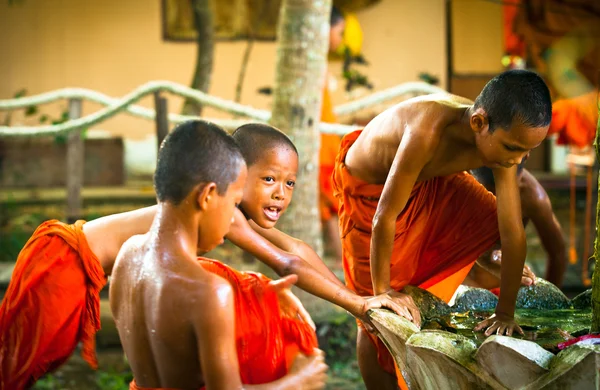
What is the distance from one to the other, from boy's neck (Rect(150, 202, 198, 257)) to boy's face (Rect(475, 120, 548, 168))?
1.33 meters

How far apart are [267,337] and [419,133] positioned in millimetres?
1138

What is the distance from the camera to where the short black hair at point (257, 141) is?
3.11 metres

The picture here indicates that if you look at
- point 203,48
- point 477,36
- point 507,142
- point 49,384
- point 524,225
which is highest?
point 477,36

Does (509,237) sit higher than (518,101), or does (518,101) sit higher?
(518,101)

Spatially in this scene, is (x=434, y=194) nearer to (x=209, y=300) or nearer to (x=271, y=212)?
(x=271, y=212)

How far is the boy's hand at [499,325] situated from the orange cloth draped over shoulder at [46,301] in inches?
59.6

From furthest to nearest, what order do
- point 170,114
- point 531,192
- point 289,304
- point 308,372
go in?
point 170,114
point 531,192
point 289,304
point 308,372

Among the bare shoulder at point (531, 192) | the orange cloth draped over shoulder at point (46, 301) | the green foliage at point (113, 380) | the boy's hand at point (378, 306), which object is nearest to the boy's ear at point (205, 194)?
the boy's hand at point (378, 306)

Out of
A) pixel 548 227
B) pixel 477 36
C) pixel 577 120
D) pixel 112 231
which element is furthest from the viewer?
pixel 477 36

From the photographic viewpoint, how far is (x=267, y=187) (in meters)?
3.10

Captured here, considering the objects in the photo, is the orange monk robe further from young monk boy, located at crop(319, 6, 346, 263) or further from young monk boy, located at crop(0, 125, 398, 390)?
young monk boy, located at crop(0, 125, 398, 390)

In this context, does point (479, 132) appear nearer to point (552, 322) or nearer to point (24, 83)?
point (552, 322)

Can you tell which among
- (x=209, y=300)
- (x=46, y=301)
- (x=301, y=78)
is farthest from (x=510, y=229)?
(x=301, y=78)

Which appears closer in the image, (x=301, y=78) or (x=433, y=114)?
(x=433, y=114)
